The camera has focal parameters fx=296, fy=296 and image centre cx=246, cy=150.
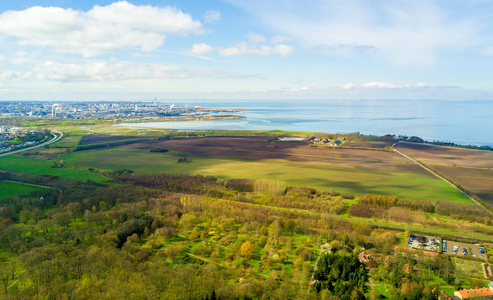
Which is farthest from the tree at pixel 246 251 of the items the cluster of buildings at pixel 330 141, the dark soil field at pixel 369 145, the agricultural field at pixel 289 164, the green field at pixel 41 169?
the cluster of buildings at pixel 330 141

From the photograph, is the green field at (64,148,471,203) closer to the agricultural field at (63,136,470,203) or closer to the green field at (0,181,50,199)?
the agricultural field at (63,136,470,203)

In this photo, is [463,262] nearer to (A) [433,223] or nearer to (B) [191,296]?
(A) [433,223]

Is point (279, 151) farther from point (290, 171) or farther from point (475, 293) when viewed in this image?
point (475, 293)

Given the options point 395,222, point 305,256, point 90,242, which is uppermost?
point 395,222

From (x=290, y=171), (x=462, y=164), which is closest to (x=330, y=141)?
(x=462, y=164)

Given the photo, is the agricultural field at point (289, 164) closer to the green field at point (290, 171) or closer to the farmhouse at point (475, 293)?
the green field at point (290, 171)

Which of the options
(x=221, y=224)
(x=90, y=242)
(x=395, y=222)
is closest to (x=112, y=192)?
(x=90, y=242)
